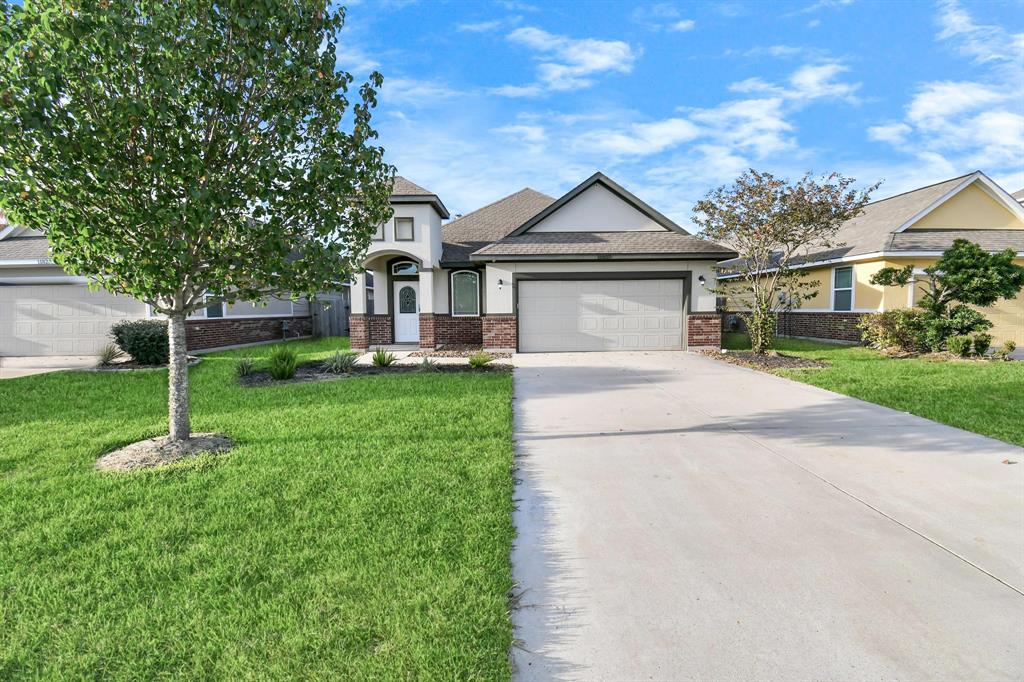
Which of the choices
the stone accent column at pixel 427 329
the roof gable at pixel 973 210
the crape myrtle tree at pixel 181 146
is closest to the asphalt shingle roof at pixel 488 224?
the stone accent column at pixel 427 329

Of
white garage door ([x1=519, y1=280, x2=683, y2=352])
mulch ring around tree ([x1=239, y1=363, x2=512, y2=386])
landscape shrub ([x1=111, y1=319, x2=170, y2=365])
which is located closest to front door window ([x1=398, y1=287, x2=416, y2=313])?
white garage door ([x1=519, y1=280, x2=683, y2=352])

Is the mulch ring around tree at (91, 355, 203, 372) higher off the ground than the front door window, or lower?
lower

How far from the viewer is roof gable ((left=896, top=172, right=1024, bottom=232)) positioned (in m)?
16.3

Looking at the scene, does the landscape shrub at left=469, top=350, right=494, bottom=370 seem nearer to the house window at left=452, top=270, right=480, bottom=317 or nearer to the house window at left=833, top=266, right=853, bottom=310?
the house window at left=452, top=270, right=480, bottom=317

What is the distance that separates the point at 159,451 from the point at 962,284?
16251 millimetres

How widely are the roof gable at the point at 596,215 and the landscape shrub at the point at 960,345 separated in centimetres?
723

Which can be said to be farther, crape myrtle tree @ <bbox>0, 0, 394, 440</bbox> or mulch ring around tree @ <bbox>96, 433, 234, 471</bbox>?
mulch ring around tree @ <bbox>96, 433, 234, 471</bbox>

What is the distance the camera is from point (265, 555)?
3.28 metres

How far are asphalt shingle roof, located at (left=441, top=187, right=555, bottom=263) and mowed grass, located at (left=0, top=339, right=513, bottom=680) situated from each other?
1173cm

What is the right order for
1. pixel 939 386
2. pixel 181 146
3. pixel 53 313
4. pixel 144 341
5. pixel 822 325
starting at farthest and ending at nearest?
pixel 822 325 < pixel 53 313 < pixel 144 341 < pixel 939 386 < pixel 181 146

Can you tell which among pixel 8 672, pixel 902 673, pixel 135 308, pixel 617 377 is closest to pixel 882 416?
pixel 617 377

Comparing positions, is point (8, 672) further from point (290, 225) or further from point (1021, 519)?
point (1021, 519)

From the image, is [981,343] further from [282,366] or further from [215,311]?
[215,311]

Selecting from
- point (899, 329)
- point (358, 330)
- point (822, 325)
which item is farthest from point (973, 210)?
point (358, 330)
